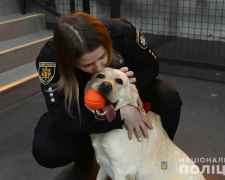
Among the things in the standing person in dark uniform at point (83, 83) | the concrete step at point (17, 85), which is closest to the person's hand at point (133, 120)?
the standing person in dark uniform at point (83, 83)

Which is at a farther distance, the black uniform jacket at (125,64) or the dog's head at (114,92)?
the black uniform jacket at (125,64)

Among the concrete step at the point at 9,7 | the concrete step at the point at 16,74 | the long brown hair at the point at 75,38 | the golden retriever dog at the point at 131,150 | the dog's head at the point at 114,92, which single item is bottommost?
the concrete step at the point at 16,74

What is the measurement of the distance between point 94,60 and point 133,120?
340 mm

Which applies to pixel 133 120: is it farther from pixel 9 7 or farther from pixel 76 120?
pixel 9 7

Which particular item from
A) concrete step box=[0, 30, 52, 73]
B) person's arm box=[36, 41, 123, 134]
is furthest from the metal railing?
person's arm box=[36, 41, 123, 134]

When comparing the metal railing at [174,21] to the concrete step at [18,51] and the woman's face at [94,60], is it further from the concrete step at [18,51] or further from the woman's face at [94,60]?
the woman's face at [94,60]

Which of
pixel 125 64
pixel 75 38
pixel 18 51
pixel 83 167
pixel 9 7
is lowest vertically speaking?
pixel 83 167

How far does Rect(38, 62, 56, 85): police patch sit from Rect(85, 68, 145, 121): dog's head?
0.70 ft

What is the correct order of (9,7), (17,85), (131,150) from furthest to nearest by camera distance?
(9,7), (17,85), (131,150)

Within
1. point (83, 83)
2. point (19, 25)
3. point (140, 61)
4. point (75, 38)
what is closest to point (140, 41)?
point (140, 61)

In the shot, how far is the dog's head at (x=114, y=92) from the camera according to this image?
1.27 meters

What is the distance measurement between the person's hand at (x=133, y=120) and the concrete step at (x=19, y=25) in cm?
248

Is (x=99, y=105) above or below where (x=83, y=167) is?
above

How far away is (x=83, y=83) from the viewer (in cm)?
152
